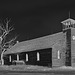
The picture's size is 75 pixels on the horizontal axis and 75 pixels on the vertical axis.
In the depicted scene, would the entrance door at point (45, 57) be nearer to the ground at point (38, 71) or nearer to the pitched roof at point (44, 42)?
the pitched roof at point (44, 42)

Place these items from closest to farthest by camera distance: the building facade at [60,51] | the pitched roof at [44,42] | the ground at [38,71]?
1. the ground at [38,71]
2. the building facade at [60,51]
3. the pitched roof at [44,42]

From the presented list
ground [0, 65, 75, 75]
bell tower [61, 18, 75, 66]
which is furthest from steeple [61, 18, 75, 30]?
ground [0, 65, 75, 75]

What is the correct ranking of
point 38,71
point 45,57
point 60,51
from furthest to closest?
point 45,57 < point 60,51 < point 38,71

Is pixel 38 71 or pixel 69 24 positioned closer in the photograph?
Answer: pixel 38 71

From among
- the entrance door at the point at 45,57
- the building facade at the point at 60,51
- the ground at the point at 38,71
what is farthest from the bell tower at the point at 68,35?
the ground at the point at 38,71

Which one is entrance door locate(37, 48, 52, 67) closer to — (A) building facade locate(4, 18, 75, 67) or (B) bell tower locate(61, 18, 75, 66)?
(A) building facade locate(4, 18, 75, 67)

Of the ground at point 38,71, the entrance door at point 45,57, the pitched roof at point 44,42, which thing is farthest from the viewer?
the pitched roof at point 44,42

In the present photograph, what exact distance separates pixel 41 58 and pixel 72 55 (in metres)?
8.74

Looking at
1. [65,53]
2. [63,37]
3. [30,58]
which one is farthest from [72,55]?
[30,58]

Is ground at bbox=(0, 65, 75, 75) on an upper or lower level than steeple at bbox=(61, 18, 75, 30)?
lower

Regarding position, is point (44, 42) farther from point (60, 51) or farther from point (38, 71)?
point (38, 71)

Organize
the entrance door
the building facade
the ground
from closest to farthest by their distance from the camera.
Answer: the ground → the building facade → the entrance door

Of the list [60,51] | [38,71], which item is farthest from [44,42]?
[38,71]

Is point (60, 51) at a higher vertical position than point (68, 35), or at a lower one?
lower
